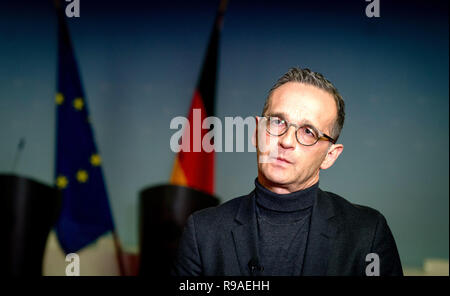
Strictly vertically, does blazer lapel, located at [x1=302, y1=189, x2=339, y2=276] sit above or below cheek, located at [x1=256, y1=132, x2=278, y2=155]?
below

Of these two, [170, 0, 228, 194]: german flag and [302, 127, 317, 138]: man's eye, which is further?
[170, 0, 228, 194]: german flag

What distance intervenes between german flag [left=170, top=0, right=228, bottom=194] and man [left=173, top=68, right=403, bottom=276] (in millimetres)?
1146

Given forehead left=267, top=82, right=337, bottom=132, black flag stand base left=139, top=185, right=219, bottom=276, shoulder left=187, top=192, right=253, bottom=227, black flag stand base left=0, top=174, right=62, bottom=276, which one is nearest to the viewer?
forehead left=267, top=82, right=337, bottom=132

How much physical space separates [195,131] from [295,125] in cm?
142

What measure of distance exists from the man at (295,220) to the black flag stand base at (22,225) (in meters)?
1.30

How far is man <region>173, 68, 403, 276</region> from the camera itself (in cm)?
113

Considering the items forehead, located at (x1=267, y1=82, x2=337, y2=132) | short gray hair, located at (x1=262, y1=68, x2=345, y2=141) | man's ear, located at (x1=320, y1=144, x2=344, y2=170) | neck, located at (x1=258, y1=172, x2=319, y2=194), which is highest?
short gray hair, located at (x1=262, y1=68, x2=345, y2=141)

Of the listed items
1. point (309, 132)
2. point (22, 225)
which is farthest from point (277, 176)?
point (22, 225)

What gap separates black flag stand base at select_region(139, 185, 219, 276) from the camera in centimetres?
229

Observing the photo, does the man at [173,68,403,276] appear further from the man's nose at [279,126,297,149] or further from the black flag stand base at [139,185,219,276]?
the black flag stand base at [139,185,219,276]

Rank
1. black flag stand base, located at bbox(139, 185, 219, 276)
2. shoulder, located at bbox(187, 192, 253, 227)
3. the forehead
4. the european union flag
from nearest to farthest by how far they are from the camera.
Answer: the forehead
shoulder, located at bbox(187, 192, 253, 227)
black flag stand base, located at bbox(139, 185, 219, 276)
the european union flag

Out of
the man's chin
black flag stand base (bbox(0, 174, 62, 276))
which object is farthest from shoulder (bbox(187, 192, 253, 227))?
black flag stand base (bbox(0, 174, 62, 276))

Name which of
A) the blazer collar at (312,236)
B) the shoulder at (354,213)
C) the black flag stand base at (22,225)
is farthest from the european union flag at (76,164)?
the shoulder at (354,213)
